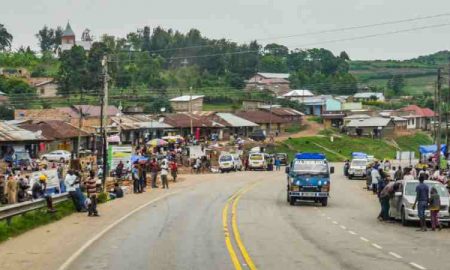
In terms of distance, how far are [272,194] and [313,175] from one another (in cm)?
869

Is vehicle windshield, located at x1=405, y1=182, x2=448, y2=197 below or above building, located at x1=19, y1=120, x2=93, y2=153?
below

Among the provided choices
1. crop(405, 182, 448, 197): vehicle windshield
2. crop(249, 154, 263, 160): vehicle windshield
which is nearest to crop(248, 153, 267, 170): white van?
crop(249, 154, 263, 160): vehicle windshield

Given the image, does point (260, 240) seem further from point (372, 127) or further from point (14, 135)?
point (372, 127)

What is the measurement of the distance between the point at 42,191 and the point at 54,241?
1132 centimetres

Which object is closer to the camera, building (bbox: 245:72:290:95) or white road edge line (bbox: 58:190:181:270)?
white road edge line (bbox: 58:190:181:270)

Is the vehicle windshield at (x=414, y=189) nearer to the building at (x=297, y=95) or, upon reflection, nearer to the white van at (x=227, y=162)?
the white van at (x=227, y=162)

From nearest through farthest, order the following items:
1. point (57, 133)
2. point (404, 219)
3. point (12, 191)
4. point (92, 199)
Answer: point (404, 219), point (92, 199), point (12, 191), point (57, 133)

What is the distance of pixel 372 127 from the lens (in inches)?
4660

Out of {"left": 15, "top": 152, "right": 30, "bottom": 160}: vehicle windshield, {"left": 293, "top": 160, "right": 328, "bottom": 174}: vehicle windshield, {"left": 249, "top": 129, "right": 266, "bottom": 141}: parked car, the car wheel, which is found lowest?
the car wheel

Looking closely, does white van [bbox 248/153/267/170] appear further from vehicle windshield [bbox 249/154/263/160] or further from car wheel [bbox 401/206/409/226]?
car wheel [bbox 401/206/409/226]

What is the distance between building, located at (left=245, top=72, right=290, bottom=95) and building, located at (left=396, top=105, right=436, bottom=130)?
3848 cm

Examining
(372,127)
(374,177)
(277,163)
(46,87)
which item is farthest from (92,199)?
(46,87)

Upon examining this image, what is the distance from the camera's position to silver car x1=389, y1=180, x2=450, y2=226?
26703mm

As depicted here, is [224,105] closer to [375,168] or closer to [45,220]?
[375,168]
